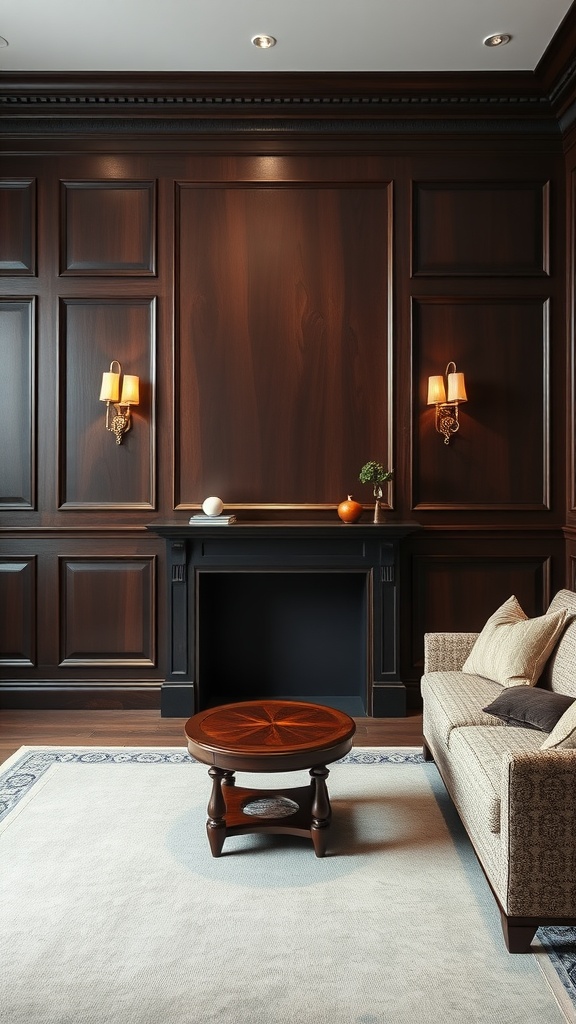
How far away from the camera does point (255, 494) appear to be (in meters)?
4.43

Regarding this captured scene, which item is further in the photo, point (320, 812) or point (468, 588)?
point (468, 588)

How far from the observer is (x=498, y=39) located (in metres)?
3.83

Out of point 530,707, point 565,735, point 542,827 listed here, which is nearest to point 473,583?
point 530,707

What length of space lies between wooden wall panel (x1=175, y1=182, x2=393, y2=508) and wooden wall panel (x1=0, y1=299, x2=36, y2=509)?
0.86m

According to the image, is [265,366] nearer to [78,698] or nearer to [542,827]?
[78,698]

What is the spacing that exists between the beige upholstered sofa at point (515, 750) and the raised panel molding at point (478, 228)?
2088mm

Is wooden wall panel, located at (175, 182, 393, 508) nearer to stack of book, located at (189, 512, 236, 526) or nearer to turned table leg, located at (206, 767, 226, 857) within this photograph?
stack of book, located at (189, 512, 236, 526)

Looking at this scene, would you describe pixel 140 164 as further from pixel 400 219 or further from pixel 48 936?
pixel 48 936

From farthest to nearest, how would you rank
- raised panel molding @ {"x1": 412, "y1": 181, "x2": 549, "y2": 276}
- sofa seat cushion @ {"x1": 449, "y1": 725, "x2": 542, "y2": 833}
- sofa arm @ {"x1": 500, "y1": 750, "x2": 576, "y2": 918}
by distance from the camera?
raised panel molding @ {"x1": 412, "y1": 181, "x2": 549, "y2": 276}
sofa seat cushion @ {"x1": 449, "y1": 725, "x2": 542, "y2": 833}
sofa arm @ {"x1": 500, "y1": 750, "x2": 576, "y2": 918}

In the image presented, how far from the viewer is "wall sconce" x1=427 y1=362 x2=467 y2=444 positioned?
166 inches

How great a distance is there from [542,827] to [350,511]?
2.44 meters

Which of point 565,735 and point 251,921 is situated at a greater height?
point 565,735

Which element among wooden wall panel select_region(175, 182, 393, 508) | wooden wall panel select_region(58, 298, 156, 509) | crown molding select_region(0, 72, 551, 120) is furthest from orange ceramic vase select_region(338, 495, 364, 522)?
crown molding select_region(0, 72, 551, 120)

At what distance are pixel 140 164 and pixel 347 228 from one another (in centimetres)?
123
